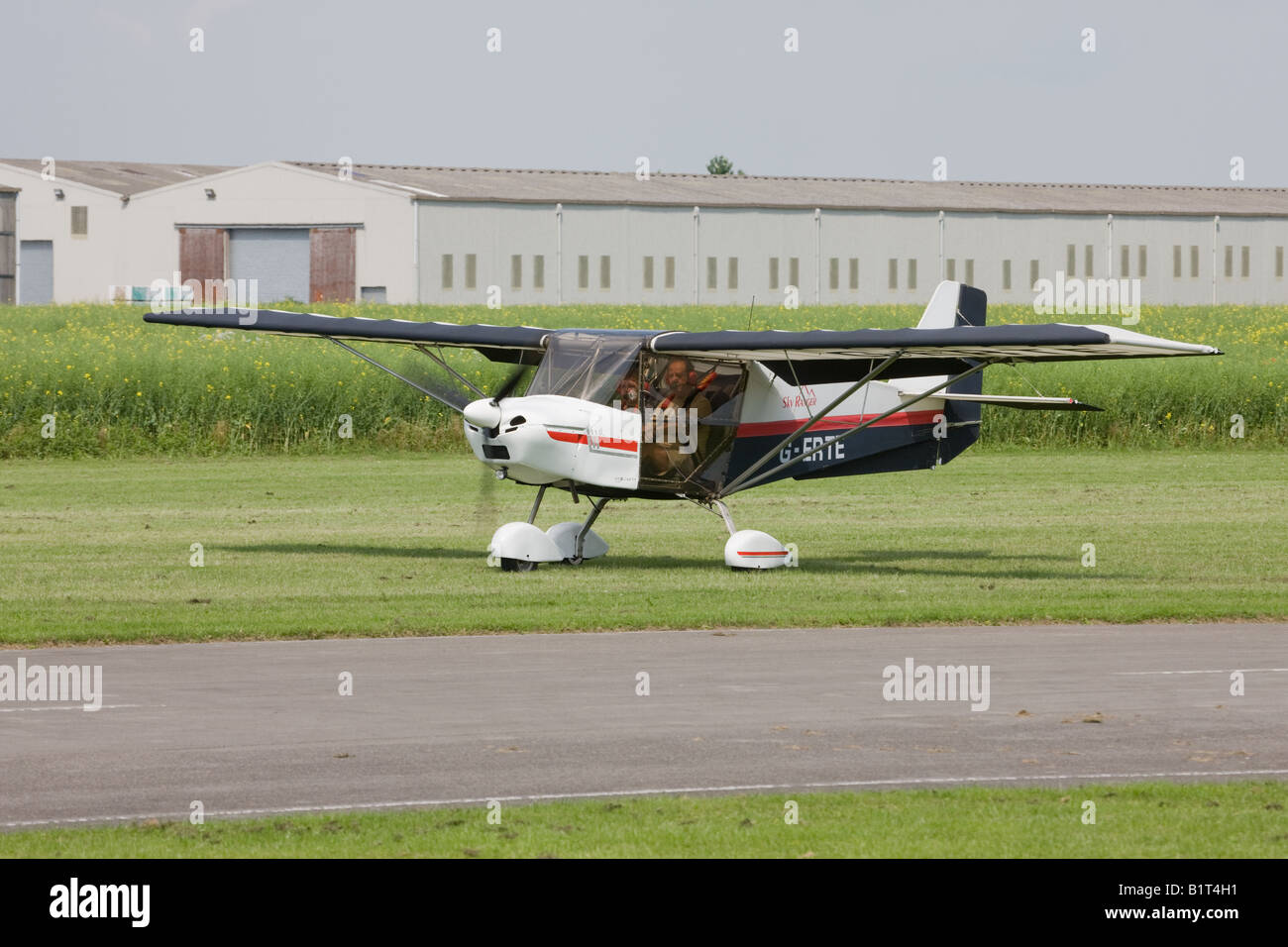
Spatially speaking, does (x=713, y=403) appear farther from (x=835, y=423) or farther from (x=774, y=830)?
(x=774, y=830)

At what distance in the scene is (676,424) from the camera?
20.9 m

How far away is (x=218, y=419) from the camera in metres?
36.5

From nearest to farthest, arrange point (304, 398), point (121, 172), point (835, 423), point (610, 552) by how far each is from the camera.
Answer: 1. point (835, 423)
2. point (610, 552)
3. point (304, 398)
4. point (121, 172)

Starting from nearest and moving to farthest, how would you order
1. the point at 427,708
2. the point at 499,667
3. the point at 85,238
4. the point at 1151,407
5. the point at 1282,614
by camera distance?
the point at 427,708 → the point at 499,667 → the point at 1282,614 → the point at 1151,407 → the point at 85,238

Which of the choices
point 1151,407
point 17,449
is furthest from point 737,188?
point 17,449

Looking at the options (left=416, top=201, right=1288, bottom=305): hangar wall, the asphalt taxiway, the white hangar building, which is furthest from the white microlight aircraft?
the white hangar building

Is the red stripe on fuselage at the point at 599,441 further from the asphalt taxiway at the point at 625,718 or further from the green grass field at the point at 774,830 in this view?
the green grass field at the point at 774,830

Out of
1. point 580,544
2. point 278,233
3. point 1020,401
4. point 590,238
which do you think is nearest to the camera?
point 580,544

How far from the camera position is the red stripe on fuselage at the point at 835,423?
2171 cm

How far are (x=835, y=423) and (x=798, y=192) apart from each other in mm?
63185

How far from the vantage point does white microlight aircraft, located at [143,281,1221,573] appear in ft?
64.1

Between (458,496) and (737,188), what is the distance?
2230 inches

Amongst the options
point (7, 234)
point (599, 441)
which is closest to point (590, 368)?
point (599, 441)
